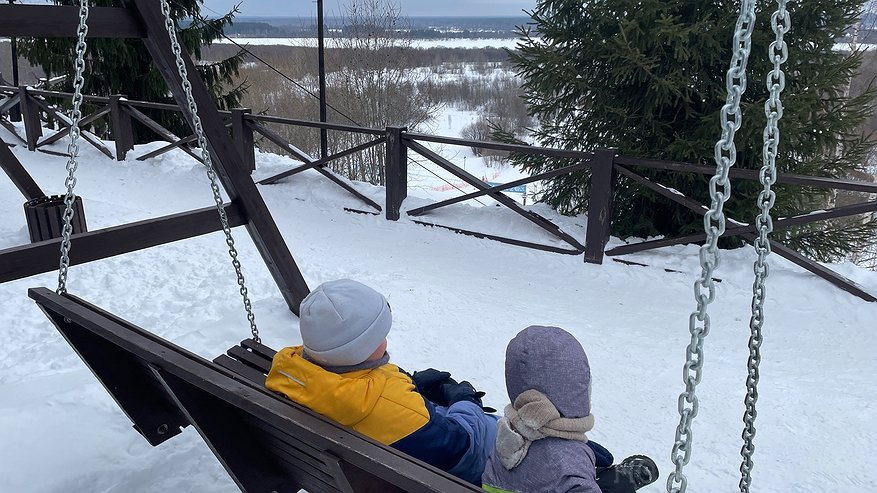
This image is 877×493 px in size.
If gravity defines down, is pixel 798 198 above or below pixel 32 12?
below

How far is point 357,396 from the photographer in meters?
1.86

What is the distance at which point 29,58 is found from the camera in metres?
12.2

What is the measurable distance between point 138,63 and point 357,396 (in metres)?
12.5

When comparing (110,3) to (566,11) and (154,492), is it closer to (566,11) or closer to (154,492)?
(566,11)

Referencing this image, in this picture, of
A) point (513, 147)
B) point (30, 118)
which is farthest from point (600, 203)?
point (30, 118)

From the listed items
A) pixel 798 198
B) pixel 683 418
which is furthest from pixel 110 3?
pixel 683 418

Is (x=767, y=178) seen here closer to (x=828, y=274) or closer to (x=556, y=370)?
(x=556, y=370)

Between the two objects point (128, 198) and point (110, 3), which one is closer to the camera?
point (128, 198)

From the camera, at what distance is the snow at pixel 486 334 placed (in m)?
2.98

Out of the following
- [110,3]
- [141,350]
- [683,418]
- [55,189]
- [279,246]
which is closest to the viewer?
[683,418]

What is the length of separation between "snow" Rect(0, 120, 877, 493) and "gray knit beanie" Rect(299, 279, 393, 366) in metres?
1.26

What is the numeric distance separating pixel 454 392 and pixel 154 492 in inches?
51.8

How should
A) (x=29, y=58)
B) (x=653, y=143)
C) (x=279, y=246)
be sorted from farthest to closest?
(x=29, y=58)
(x=653, y=143)
(x=279, y=246)

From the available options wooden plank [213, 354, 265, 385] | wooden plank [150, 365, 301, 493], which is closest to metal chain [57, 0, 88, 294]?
wooden plank [213, 354, 265, 385]
